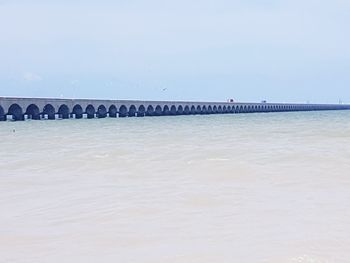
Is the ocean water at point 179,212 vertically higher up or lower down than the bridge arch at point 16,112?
lower down

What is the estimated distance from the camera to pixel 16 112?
62.6 metres

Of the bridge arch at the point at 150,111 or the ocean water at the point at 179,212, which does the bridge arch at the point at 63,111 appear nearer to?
the bridge arch at the point at 150,111

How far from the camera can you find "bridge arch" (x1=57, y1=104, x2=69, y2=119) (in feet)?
238

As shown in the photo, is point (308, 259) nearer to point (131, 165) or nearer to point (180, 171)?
point (180, 171)

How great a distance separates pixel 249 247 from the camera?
5.98 meters

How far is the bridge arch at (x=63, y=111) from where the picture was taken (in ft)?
238

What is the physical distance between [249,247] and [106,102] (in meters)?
76.3

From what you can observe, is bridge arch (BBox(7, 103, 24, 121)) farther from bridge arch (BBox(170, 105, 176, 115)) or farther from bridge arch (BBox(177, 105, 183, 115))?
bridge arch (BBox(177, 105, 183, 115))

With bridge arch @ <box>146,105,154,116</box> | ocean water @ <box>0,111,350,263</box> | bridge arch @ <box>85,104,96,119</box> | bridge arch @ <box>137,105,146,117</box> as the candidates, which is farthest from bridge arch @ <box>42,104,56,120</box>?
ocean water @ <box>0,111,350,263</box>

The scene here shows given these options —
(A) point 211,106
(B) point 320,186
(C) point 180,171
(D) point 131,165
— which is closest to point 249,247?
(B) point 320,186

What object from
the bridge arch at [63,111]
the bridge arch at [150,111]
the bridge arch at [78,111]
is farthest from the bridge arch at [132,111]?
the bridge arch at [63,111]

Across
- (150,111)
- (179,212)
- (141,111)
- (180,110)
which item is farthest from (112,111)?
(179,212)

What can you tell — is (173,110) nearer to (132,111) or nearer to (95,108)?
(132,111)

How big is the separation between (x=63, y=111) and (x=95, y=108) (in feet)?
23.2
